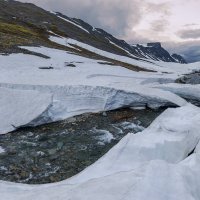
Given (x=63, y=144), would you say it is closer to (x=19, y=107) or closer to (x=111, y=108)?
(x=19, y=107)

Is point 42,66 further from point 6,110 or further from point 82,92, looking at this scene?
point 6,110

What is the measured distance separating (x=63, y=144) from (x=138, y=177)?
25.5 feet

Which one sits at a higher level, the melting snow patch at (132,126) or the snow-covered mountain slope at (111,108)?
the snow-covered mountain slope at (111,108)

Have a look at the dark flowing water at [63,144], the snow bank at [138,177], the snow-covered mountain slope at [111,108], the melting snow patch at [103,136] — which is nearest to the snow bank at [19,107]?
the snow-covered mountain slope at [111,108]

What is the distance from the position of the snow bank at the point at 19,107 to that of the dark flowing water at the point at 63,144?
0.49 metres

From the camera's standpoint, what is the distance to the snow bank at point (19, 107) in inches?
664

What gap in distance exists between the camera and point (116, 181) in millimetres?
8203

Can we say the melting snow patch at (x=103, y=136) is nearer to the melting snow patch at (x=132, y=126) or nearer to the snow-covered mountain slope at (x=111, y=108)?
the melting snow patch at (x=132, y=126)

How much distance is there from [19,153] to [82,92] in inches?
249

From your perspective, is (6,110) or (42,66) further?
(42,66)

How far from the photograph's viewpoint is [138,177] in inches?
322

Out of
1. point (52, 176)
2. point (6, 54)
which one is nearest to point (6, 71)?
point (6, 54)

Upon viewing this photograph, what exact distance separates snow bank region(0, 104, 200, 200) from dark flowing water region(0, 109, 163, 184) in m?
2.22

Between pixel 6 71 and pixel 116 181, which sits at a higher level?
pixel 6 71
